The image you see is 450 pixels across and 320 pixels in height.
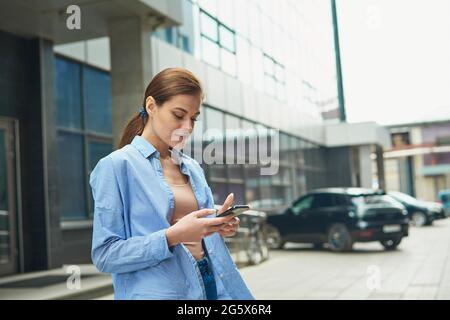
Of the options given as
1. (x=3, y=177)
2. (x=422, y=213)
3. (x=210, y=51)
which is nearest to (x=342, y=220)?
(x=210, y=51)

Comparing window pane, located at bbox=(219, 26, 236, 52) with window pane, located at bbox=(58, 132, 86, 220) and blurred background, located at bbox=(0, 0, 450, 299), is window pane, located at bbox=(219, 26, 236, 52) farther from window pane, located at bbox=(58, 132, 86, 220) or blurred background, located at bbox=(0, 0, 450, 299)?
window pane, located at bbox=(58, 132, 86, 220)

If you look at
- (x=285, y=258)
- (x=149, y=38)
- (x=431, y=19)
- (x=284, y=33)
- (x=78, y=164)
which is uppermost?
(x=284, y=33)

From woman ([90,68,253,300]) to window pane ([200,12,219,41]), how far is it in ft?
34.6

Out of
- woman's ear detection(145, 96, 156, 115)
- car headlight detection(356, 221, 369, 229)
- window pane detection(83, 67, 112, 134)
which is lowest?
car headlight detection(356, 221, 369, 229)

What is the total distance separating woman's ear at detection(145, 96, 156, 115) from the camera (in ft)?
5.32

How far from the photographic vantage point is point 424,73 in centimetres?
595

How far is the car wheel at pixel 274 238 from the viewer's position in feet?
43.8

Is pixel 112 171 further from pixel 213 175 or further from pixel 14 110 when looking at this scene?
pixel 213 175

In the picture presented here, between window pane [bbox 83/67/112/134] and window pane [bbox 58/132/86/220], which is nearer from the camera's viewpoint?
window pane [bbox 58/132/86/220]

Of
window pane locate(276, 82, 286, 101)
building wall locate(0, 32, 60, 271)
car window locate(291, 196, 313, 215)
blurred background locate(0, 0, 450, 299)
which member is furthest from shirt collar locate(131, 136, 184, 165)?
window pane locate(276, 82, 286, 101)

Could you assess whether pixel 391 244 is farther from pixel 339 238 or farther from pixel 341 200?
pixel 341 200

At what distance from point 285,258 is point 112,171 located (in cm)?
1038

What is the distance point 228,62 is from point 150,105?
43.4 feet

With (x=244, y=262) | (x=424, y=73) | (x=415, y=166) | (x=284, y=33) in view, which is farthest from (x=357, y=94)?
(x=284, y=33)
